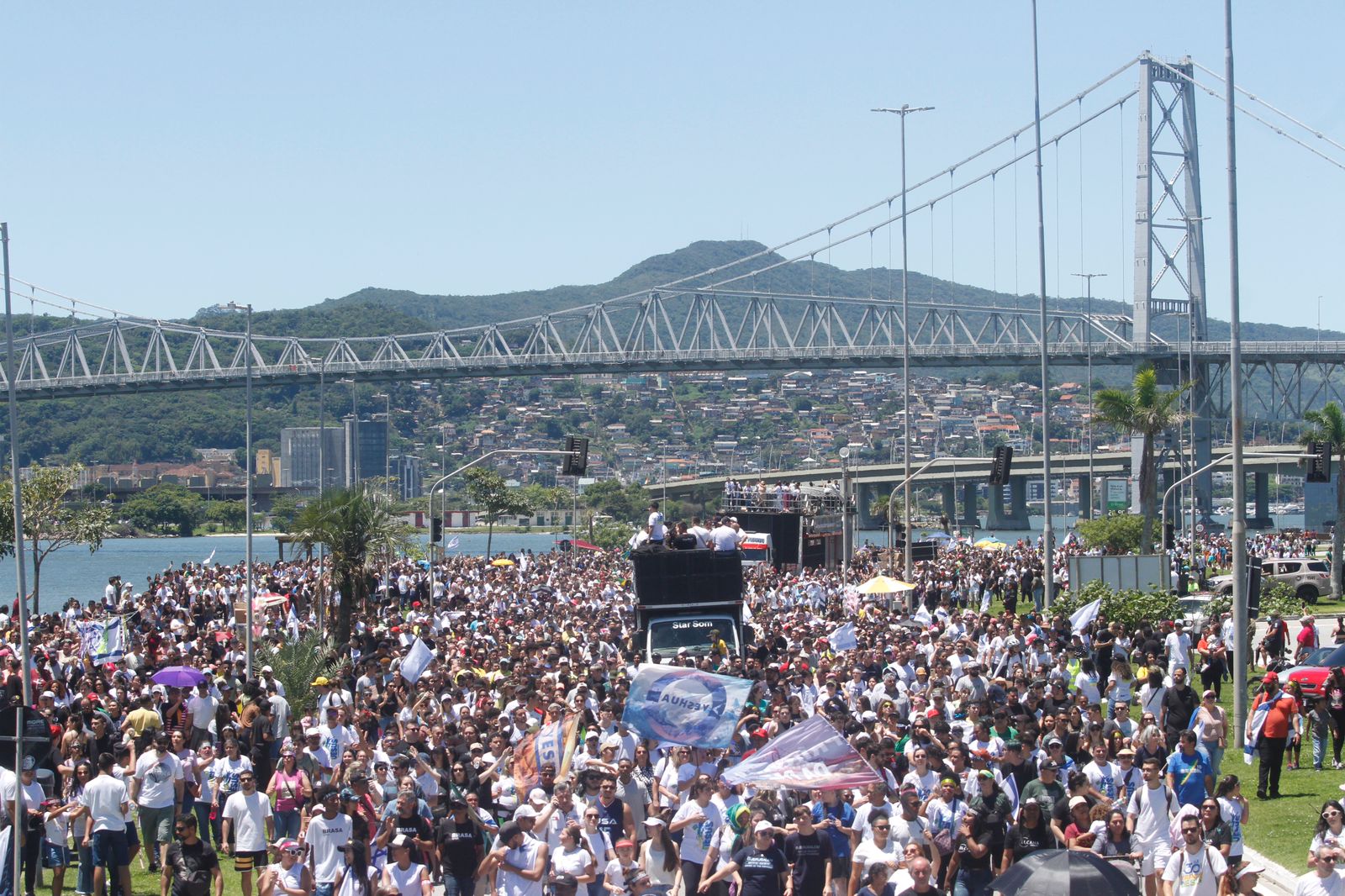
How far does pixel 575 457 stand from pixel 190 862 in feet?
90.1

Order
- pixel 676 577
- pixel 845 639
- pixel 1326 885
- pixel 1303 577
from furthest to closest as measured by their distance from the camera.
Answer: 1. pixel 1303 577
2. pixel 845 639
3. pixel 676 577
4. pixel 1326 885

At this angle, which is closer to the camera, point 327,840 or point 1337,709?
point 327,840

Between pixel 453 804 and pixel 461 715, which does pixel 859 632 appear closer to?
pixel 461 715

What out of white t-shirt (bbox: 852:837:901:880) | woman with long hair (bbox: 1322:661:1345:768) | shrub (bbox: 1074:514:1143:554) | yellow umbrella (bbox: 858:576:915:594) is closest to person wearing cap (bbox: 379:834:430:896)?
white t-shirt (bbox: 852:837:901:880)

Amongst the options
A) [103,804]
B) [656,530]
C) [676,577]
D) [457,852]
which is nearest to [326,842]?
[457,852]

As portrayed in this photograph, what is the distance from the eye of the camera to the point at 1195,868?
Result: 10734 millimetres

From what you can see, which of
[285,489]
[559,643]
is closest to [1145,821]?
[559,643]

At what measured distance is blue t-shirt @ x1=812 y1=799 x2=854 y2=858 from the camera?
439 inches

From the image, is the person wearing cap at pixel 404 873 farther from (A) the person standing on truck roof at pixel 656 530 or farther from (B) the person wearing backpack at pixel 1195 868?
(A) the person standing on truck roof at pixel 656 530

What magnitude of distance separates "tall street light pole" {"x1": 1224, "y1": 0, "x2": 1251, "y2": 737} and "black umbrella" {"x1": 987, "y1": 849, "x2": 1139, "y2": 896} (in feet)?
33.6

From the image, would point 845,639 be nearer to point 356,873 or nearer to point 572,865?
point 572,865

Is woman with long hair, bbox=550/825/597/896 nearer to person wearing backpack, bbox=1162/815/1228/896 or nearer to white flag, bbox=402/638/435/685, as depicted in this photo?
person wearing backpack, bbox=1162/815/1228/896

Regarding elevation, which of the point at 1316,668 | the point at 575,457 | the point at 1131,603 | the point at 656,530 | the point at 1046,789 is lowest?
the point at 1131,603

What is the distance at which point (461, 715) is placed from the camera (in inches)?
599
